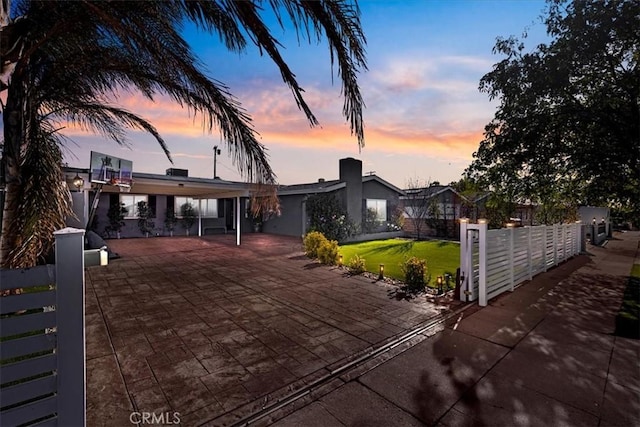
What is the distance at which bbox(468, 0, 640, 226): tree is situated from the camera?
269 inches

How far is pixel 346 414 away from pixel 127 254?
1126cm

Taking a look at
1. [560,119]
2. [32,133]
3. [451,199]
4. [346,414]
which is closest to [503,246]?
[560,119]

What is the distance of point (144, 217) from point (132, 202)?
107 centimetres

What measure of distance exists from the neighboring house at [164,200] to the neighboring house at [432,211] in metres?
10.6

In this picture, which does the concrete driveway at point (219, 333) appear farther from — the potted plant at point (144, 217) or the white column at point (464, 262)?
the potted plant at point (144, 217)

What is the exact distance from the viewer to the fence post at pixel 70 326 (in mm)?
1678

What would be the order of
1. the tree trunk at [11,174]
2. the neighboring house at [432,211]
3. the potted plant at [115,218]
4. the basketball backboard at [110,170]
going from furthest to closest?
the neighboring house at [432,211], the potted plant at [115,218], the basketball backboard at [110,170], the tree trunk at [11,174]

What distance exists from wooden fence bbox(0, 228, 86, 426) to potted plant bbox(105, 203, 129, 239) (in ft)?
53.9

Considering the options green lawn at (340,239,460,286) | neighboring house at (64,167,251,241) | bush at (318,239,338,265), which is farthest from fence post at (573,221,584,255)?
neighboring house at (64,167,251,241)

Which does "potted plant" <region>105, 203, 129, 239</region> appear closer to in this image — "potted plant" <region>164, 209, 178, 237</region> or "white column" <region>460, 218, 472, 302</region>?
"potted plant" <region>164, 209, 178, 237</region>

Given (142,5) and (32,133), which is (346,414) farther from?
(32,133)

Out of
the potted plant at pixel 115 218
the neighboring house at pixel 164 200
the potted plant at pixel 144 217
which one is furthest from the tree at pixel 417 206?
the potted plant at pixel 115 218

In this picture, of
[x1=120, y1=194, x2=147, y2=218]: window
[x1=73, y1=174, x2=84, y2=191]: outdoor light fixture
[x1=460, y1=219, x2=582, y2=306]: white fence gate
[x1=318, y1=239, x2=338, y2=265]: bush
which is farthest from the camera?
[x1=120, y1=194, x2=147, y2=218]: window

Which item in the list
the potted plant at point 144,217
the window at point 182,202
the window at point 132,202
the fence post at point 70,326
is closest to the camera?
the fence post at point 70,326
